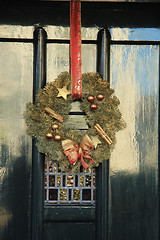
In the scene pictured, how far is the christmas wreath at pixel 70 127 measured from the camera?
1.95 metres

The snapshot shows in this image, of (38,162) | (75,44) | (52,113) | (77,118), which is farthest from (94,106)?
(38,162)

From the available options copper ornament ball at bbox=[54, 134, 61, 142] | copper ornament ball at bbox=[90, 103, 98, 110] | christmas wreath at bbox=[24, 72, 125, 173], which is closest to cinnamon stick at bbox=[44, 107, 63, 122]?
christmas wreath at bbox=[24, 72, 125, 173]

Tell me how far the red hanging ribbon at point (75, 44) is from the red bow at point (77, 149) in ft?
1.09

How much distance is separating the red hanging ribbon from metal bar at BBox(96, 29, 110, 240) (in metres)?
0.20

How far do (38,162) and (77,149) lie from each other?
300mm

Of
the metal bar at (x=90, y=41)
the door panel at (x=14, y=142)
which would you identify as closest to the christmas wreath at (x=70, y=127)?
the door panel at (x=14, y=142)

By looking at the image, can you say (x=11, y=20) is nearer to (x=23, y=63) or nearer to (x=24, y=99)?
(x=23, y=63)

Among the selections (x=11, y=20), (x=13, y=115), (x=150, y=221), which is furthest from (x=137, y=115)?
(x=11, y=20)

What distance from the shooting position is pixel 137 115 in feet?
6.88

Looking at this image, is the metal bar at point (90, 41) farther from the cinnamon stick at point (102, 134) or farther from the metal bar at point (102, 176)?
the cinnamon stick at point (102, 134)

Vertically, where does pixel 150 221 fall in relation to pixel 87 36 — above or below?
below

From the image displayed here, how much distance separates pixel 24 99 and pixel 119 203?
1.00m

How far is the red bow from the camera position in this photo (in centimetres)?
191

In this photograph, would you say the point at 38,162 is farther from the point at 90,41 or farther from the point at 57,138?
the point at 90,41
